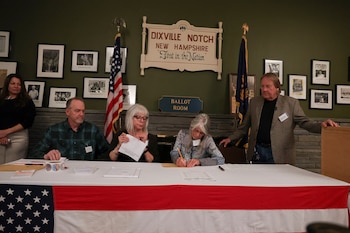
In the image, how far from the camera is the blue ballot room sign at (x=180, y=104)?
12.5 feet

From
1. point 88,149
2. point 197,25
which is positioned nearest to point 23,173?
point 88,149

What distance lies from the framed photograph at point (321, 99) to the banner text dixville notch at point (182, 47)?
1.53m

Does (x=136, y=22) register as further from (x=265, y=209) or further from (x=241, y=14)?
(x=265, y=209)

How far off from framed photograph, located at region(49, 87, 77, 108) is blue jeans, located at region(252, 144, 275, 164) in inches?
102

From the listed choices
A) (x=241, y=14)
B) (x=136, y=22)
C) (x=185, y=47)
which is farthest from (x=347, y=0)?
(x=136, y=22)

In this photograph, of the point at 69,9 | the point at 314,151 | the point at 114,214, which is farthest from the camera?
the point at 314,151

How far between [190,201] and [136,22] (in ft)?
10.2

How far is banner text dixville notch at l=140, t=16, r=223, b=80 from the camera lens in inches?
151

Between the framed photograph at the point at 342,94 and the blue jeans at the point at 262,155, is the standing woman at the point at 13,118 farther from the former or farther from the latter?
the framed photograph at the point at 342,94

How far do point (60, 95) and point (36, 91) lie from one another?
33 centimetres

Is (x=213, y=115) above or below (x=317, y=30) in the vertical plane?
below

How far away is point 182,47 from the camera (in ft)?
12.8

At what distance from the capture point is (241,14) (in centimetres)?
400

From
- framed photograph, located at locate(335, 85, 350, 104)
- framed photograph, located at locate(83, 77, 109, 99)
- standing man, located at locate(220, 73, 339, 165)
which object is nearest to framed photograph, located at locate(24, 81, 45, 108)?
framed photograph, located at locate(83, 77, 109, 99)
